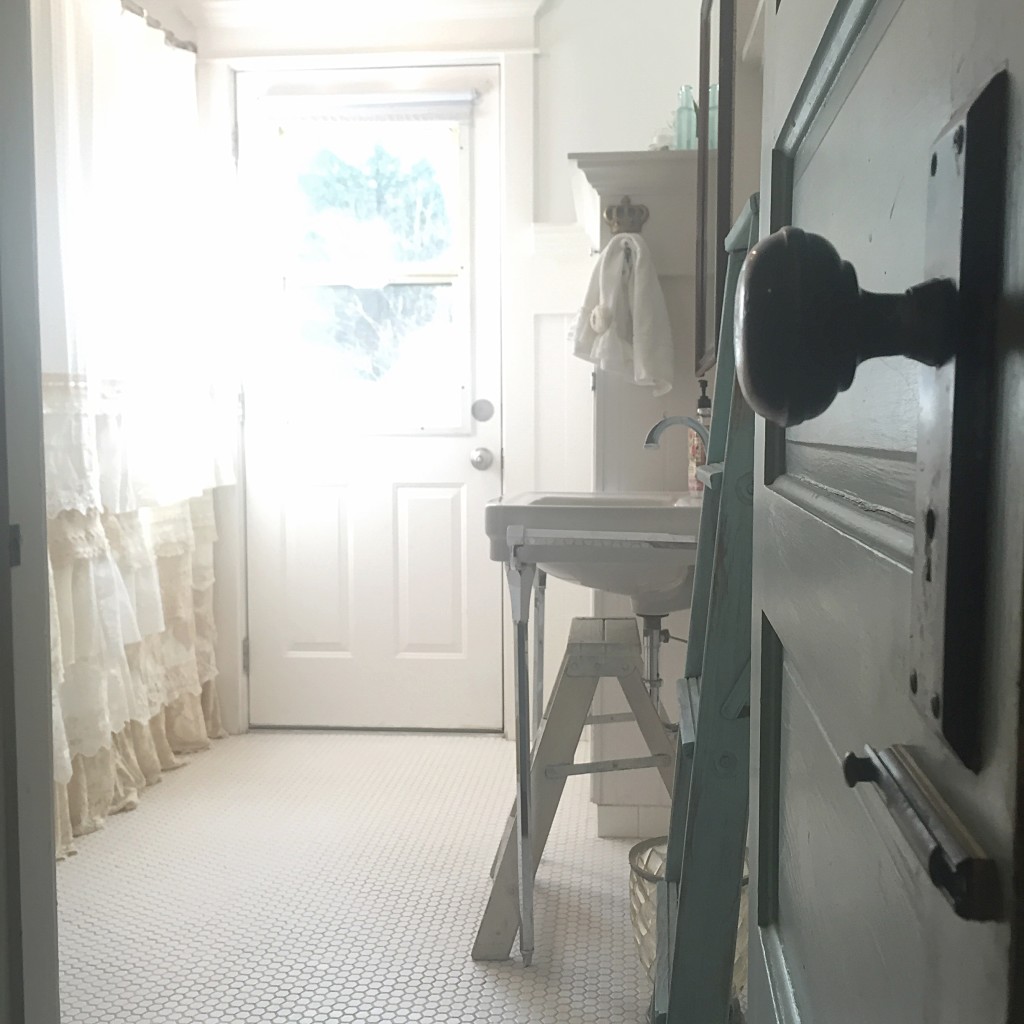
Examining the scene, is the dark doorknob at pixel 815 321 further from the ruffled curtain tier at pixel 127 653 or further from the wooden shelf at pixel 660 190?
the ruffled curtain tier at pixel 127 653

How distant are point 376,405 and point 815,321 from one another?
2.99m

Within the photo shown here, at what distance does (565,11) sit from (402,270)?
0.92 metres

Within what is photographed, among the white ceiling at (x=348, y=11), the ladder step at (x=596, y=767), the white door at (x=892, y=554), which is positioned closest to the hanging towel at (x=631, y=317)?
the ladder step at (x=596, y=767)

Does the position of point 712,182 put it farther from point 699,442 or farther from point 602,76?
point 602,76

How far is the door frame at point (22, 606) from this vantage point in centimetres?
117

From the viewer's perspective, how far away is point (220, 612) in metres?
3.22

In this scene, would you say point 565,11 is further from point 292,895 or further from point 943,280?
point 943,280

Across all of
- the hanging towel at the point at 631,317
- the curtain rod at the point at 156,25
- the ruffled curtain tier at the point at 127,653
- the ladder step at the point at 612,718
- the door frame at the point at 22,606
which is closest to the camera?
the door frame at the point at 22,606

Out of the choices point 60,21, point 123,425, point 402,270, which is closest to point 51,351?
point 123,425

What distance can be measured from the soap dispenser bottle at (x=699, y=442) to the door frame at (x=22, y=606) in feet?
4.18

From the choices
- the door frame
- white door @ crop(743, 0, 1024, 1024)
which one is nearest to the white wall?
the door frame

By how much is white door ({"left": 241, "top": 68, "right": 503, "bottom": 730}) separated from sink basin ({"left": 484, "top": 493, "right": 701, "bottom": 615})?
1.44 metres

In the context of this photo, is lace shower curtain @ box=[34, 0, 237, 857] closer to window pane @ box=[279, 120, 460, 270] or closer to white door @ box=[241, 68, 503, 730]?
white door @ box=[241, 68, 503, 730]

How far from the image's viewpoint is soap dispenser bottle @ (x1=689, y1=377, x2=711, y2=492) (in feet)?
6.74
